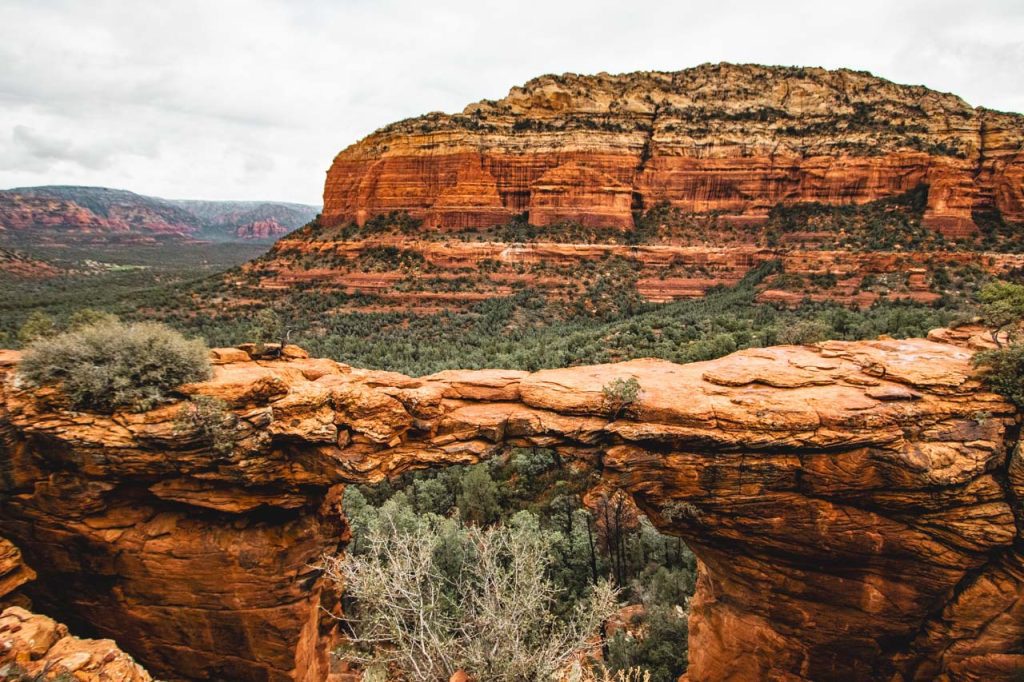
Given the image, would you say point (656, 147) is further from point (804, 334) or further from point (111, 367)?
point (111, 367)

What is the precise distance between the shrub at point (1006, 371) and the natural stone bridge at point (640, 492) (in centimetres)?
22

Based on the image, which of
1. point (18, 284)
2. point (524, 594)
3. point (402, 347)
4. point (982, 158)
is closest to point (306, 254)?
point (402, 347)

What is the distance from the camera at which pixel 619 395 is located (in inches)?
317

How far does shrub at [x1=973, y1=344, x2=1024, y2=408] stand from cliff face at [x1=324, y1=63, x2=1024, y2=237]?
4572 cm

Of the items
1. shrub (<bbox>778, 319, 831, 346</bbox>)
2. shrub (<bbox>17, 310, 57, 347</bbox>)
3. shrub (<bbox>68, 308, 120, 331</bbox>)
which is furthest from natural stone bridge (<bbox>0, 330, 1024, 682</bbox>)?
shrub (<bbox>778, 319, 831, 346</bbox>)

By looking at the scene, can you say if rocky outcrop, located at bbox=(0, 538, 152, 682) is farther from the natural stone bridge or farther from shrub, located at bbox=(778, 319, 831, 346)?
shrub, located at bbox=(778, 319, 831, 346)

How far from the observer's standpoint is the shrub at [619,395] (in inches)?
316

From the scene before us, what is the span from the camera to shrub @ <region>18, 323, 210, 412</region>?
711 cm

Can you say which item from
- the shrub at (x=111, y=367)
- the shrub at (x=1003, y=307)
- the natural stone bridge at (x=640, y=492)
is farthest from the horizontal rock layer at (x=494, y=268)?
the shrub at (x=111, y=367)

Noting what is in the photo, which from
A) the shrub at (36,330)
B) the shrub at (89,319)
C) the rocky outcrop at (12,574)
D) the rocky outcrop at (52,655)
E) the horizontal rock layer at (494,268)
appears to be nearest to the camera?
the rocky outcrop at (52,655)

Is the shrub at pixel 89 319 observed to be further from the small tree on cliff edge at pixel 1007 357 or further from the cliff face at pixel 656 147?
the cliff face at pixel 656 147

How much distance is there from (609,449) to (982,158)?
59391 millimetres

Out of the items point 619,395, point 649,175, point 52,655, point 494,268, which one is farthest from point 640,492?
point 649,175

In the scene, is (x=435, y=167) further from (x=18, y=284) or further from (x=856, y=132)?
(x=18, y=284)
